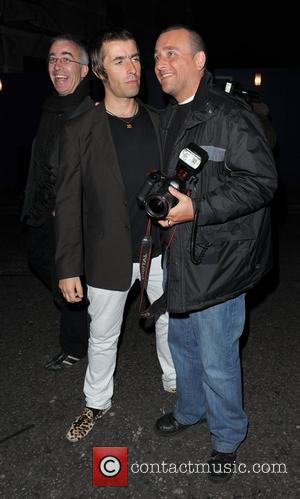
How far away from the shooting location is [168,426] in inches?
108

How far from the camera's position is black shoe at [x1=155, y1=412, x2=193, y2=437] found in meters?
2.72

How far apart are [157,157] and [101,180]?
1.12ft

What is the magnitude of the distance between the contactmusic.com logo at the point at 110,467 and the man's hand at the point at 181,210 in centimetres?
126

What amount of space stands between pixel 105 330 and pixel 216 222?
1.04 meters

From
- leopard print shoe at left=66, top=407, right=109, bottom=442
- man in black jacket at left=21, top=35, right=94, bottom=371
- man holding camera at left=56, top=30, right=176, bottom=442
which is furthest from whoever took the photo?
man in black jacket at left=21, top=35, right=94, bottom=371

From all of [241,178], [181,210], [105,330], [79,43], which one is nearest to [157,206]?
[181,210]

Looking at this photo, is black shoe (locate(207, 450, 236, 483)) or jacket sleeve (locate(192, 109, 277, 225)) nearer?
jacket sleeve (locate(192, 109, 277, 225))

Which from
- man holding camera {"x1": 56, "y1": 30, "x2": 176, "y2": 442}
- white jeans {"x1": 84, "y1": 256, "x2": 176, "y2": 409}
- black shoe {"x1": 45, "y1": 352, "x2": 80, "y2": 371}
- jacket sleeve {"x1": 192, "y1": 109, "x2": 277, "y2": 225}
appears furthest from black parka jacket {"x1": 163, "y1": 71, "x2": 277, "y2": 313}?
black shoe {"x1": 45, "y1": 352, "x2": 80, "y2": 371}

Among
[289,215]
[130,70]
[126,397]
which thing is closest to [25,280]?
[126,397]

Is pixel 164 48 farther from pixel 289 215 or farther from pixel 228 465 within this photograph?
pixel 289 215

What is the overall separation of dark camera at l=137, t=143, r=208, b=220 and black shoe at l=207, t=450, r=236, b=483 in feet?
4.41

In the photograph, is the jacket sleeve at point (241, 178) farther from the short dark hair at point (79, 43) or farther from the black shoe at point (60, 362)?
the black shoe at point (60, 362)

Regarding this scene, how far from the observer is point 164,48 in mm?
2225

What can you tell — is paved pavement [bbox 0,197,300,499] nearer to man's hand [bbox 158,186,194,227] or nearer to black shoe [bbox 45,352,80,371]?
black shoe [bbox 45,352,80,371]
